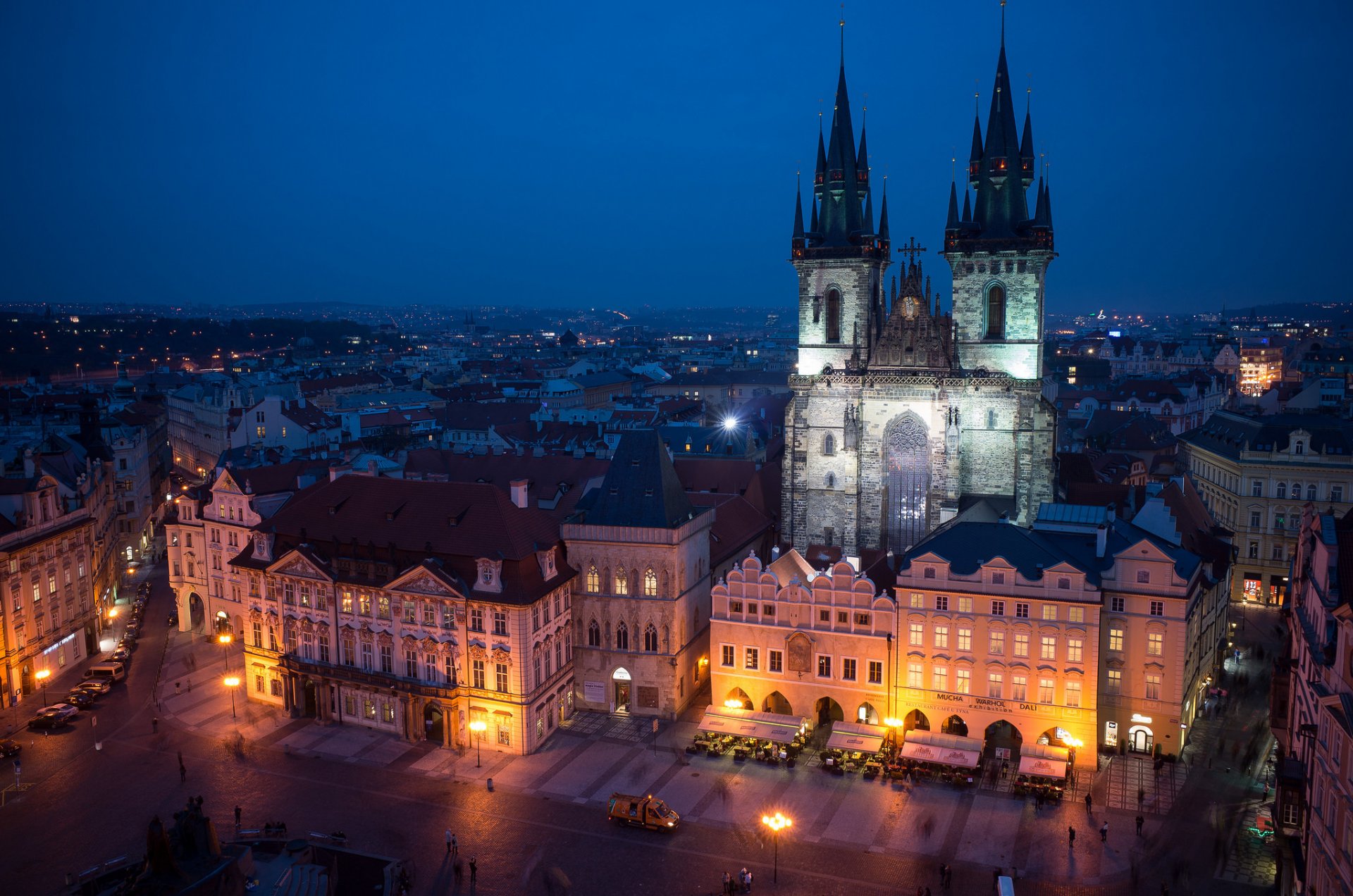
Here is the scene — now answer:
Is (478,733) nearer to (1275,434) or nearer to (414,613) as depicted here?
(414,613)

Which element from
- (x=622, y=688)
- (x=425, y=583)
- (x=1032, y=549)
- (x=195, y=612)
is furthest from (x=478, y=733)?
(x=195, y=612)

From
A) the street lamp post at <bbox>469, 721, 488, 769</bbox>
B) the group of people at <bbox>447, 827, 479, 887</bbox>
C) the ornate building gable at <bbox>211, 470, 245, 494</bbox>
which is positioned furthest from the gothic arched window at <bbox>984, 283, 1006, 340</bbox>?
the ornate building gable at <bbox>211, 470, 245, 494</bbox>

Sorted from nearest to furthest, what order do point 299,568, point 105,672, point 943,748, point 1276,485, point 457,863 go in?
point 457,863, point 943,748, point 299,568, point 105,672, point 1276,485

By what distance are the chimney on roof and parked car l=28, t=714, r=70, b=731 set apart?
29611 millimetres

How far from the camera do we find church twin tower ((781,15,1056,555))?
A: 77250mm

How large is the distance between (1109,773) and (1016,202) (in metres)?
44.7

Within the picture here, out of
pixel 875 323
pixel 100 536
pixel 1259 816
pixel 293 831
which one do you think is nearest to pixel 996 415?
pixel 875 323

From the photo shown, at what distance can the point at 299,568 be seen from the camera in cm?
6300

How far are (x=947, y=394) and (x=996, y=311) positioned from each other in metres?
8.65

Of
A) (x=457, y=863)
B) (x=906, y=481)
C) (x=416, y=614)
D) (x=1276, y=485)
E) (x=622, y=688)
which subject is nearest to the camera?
(x=457, y=863)

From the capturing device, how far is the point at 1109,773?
178 ft

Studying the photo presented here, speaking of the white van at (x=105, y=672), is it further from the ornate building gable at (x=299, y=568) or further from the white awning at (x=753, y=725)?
the white awning at (x=753, y=725)

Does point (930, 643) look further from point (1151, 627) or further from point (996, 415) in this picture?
point (996, 415)

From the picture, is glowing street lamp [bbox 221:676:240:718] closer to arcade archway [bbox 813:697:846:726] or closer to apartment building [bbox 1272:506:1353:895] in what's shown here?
arcade archway [bbox 813:697:846:726]
